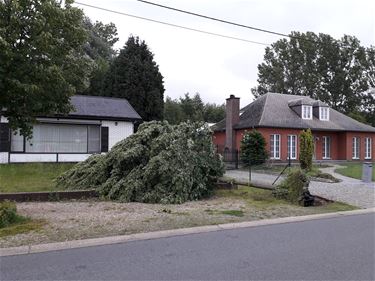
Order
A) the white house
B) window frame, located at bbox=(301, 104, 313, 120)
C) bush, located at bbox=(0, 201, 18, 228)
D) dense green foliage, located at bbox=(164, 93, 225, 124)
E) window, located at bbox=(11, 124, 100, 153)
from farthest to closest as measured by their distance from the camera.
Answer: dense green foliage, located at bbox=(164, 93, 225, 124) → window frame, located at bbox=(301, 104, 313, 120) → window, located at bbox=(11, 124, 100, 153) → the white house → bush, located at bbox=(0, 201, 18, 228)

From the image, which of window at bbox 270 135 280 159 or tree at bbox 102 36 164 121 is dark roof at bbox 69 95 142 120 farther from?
window at bbox 270 135 280 159

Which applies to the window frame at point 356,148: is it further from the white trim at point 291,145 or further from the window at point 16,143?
the window at point 16,143

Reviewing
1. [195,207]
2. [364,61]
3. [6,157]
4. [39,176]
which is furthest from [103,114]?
[364,61]

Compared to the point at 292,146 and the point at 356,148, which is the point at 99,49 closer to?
the point at 292,146

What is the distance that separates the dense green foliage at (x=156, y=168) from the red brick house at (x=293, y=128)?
1781 centimetres

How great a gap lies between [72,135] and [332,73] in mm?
46861

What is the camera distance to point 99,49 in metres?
58.7

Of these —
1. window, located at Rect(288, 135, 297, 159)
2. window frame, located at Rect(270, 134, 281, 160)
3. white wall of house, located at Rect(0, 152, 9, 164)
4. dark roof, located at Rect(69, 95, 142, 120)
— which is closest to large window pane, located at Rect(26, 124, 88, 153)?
dark roof, located at Rect(69, 95, 142, 120)

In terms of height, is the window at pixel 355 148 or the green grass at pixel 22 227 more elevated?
the window at pixel 355 148

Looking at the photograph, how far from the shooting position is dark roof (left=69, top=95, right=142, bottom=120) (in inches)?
1000

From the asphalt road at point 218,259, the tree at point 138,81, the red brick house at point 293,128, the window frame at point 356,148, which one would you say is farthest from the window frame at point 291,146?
the asphalt road at point 218,259

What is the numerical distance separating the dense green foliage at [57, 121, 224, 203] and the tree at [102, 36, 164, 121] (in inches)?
807

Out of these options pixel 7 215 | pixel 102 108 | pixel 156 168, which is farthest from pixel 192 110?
pixel 7 215

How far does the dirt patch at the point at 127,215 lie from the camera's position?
26.6 feet
